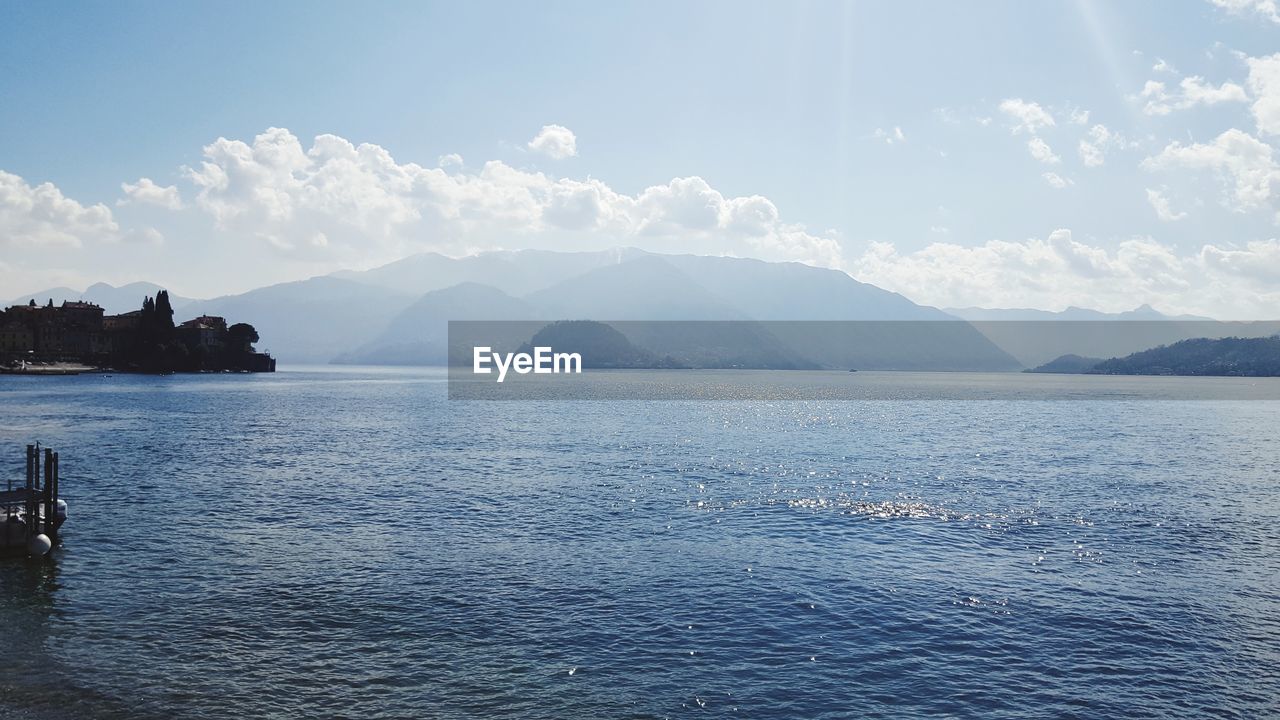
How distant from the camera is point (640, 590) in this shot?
111ft

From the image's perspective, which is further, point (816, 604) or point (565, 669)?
point (816, 604)

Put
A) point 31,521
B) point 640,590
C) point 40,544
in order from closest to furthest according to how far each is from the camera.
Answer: point 640,590 → point 40,544 → point 31,521

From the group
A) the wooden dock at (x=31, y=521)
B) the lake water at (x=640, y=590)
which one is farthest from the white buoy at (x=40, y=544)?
the lake water at (x=640, y=590)

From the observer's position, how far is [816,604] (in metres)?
32.2

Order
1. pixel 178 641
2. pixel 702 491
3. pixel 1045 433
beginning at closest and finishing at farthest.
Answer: pixel 178 641 → pixel 702 491 → pixel 1045 433

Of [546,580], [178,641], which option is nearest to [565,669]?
[546,580]

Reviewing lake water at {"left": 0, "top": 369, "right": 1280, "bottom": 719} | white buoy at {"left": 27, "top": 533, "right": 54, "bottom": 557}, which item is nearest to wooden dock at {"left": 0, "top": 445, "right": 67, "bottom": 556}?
white buoy at {"left": 27, "top": 533, "right": 54, "bottom": 557}

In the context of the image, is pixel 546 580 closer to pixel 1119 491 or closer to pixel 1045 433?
pixel 1119 491

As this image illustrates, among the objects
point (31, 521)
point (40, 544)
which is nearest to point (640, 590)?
point (40, 544)

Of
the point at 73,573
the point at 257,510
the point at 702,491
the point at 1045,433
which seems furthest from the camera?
the point at 1045,433

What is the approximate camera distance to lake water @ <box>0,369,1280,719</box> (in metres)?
23.6

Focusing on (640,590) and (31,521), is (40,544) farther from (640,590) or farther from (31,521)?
(640,590)

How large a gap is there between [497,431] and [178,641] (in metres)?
81.0

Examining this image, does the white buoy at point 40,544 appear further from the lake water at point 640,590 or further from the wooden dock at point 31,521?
the lake water at point 640,590
